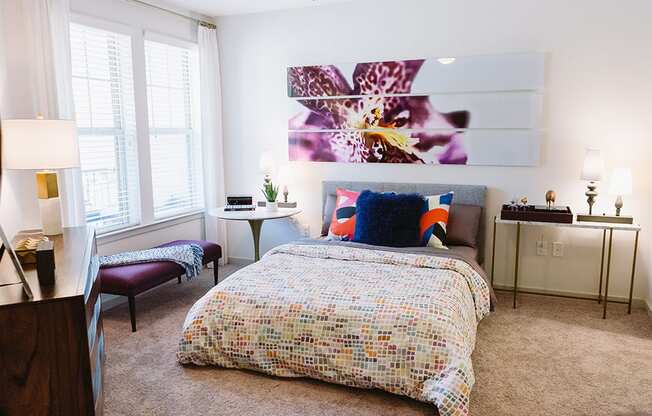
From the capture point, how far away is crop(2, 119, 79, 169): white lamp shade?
279cm

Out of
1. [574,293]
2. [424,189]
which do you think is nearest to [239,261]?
[424,189]

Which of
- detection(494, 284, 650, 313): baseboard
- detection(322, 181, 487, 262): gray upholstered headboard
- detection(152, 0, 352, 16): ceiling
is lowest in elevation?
detection(494, 284, 650, 313): baseboard

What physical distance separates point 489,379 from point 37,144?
2.80m

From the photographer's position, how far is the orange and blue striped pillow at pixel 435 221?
13.0 ft

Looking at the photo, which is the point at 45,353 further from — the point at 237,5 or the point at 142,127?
the point at 237,5

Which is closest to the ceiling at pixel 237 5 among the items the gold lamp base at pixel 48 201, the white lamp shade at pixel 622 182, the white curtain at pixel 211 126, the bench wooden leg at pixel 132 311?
the white curtain at pixel 211 126

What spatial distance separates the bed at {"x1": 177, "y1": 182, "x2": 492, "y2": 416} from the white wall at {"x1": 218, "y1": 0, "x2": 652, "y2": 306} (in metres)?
1.16

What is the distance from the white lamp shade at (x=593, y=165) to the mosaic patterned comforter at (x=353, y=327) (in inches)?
49.7

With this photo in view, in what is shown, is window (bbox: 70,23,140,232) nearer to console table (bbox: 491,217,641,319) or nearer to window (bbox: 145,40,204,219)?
window (bbox: 145,40,204,219)

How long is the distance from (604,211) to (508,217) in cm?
79

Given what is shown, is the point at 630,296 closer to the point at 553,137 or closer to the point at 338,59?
the point at 553,137

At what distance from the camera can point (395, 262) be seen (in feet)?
11.3

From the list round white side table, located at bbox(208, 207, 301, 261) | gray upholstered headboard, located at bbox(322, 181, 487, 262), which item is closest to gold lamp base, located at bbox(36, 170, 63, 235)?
round white side table, located at bbox(208, 207, 301, 261)

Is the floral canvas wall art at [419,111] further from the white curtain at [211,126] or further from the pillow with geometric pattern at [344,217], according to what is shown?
the white curtain at [211,126]
